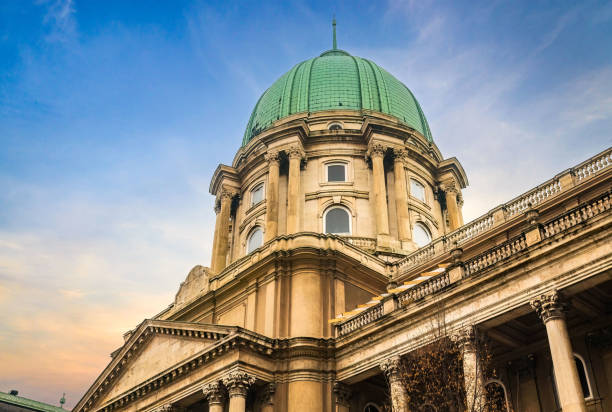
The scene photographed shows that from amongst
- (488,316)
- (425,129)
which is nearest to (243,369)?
(488,316)

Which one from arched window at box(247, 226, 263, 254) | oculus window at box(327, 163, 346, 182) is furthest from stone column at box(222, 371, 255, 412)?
oculus window at box(327, 163, 346, 182)

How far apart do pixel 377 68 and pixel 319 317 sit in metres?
32.8

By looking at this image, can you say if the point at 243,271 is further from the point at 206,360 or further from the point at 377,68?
the point at 377,68

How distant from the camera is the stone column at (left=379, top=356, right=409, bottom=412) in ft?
79.0

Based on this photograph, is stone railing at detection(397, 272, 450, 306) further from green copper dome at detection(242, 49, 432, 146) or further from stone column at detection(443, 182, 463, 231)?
green copper dome at detection(242, 49, 432, 146)

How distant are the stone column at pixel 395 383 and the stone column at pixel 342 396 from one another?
10.3 feet

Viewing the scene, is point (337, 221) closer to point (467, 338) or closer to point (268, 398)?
point (268, 398)

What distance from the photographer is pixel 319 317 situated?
30203mm

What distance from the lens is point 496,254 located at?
23.4m

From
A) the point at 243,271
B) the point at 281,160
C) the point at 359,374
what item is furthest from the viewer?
the point at 281,160

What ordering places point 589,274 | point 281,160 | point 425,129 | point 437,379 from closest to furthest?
point 589,274 → point 437,379 → point 281,160 → point 425,129

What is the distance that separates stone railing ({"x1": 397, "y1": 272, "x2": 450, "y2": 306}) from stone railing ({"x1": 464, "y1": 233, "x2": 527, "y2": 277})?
1.12 metres

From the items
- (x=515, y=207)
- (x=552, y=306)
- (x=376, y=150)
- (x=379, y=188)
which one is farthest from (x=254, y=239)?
(x=552, y=306)

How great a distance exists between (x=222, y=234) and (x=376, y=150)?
1422 centimetres
